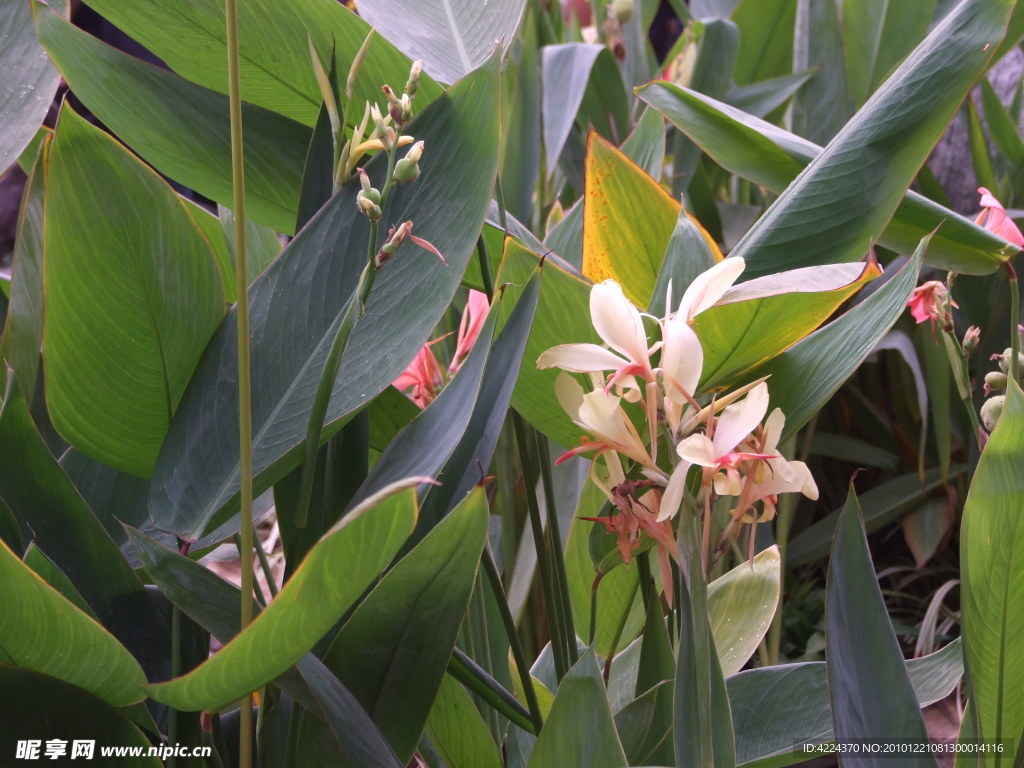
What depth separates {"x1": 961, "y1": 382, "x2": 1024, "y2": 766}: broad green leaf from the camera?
35 cm

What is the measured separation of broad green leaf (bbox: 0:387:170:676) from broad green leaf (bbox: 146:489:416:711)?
0.11m

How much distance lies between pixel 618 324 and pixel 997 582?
0.67 ft

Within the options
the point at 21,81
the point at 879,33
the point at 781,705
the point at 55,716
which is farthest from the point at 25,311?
the point at 879,33

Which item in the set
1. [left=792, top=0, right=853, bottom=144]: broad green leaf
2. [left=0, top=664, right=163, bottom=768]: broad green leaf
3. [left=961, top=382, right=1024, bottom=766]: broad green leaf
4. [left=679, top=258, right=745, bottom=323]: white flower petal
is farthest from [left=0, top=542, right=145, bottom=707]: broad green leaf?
[left=792, top=0, right=853, bottom=144]: broad green leaf

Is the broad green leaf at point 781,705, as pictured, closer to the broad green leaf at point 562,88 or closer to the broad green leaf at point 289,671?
the broad green leaf at point 289,671

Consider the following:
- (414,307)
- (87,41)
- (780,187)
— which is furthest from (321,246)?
(780,187)

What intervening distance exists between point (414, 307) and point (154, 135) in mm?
179

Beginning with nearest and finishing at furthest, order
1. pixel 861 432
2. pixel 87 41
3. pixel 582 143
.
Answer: pixel 87 41 → pixel 582 143 → pixel 861 432

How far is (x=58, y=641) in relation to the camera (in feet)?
0.97

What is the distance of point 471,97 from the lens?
15.2 inches

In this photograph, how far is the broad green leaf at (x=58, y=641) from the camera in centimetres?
28

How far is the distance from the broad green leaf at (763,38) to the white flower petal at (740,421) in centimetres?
91

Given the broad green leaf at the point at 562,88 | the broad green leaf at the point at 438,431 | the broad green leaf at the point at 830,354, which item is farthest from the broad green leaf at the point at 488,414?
the broad green leaf at the point at 562,88

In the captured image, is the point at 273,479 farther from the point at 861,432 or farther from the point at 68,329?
the point at 861,432
